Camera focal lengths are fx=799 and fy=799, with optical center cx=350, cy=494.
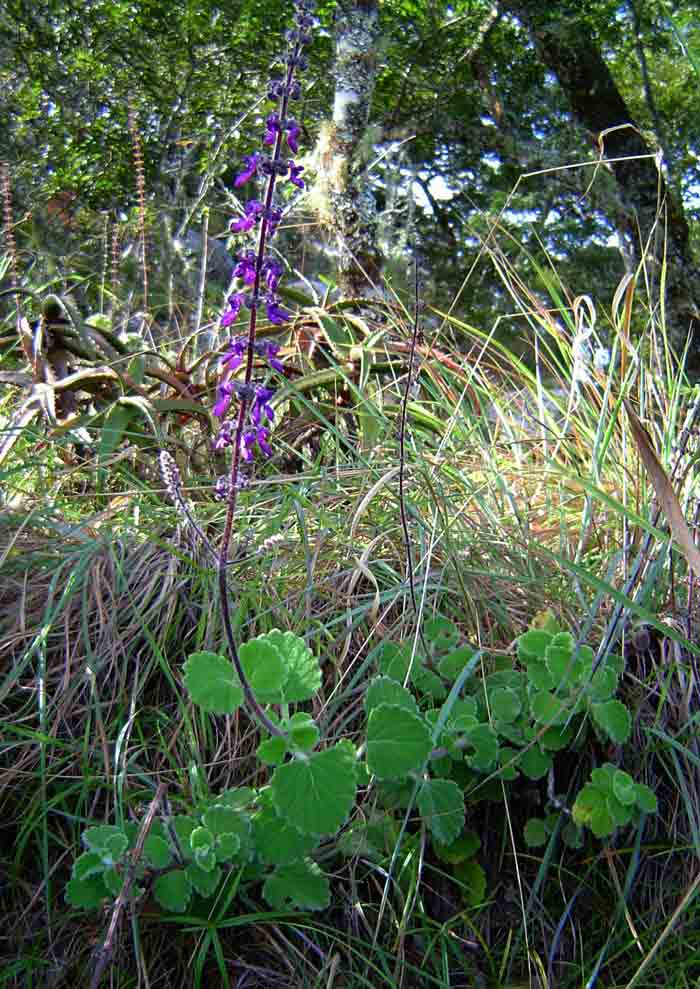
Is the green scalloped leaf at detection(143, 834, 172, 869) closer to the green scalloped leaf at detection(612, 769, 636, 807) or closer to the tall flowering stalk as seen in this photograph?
the tall flowering stalk

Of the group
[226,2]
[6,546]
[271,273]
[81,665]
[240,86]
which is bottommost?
[81,665]

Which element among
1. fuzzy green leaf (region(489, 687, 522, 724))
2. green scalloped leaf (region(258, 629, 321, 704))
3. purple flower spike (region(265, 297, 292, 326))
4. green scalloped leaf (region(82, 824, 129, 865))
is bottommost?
green scalloped leaf (region(82, 824, 129, 865))

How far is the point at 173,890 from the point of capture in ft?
3.01

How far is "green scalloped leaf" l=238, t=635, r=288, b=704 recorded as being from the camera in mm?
933

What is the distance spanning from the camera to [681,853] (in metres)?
1.09

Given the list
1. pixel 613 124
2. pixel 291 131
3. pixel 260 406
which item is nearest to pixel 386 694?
pixel 260 406

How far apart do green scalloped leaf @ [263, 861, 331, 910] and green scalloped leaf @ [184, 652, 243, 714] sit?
0.68ft

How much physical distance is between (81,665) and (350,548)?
0.48 m

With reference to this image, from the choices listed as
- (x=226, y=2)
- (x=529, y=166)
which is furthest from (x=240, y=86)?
(x=529, y=166)

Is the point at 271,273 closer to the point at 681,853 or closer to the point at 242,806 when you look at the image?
the point at 242,806

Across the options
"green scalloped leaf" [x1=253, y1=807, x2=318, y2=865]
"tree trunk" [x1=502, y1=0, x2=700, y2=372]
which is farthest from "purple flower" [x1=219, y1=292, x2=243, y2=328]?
"tree trunk" [x1=502, y1=0, x2=700, y2=372]

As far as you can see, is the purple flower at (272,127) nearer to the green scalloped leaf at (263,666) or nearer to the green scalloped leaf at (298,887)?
the green scalloped leaf at (263,666)

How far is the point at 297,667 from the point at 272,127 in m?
0.63

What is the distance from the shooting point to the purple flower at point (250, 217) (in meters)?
0.89
